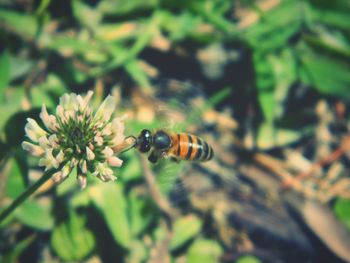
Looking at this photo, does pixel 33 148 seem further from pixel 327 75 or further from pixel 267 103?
pixel 327 75

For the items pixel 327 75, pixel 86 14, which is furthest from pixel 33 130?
pixel 327 75

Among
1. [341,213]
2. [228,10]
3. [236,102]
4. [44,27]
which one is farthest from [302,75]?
[44,27]

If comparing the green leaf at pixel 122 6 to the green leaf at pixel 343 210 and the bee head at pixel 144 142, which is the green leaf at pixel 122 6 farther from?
the green leaf at pixel 343 210

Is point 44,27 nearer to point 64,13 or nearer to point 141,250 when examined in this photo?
point 64,13

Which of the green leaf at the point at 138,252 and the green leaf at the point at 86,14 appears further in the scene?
the green leaf at the point at 86,14

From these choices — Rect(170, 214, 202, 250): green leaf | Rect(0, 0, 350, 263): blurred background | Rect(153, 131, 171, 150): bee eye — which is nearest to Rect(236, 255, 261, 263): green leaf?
Rect(0, 0, 350, 263): blurred background

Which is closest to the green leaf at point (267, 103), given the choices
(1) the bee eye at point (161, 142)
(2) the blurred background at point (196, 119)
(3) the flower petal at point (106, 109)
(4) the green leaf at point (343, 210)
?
(2) the blurred background at point (196, 119)
